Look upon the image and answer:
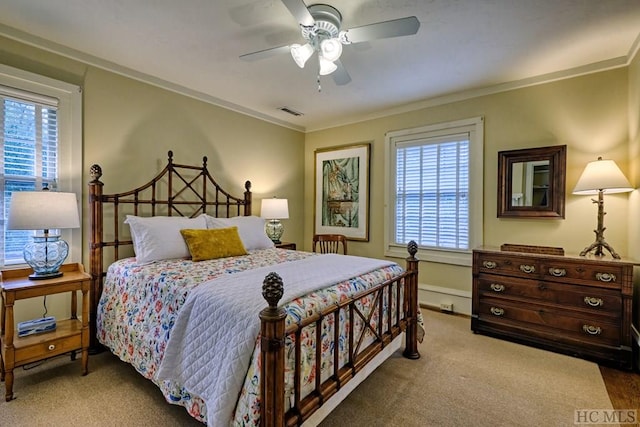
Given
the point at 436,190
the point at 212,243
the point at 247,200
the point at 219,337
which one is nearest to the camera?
the point at 219,337

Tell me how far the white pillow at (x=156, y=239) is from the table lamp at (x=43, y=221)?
431mm

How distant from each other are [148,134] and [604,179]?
14.0ft

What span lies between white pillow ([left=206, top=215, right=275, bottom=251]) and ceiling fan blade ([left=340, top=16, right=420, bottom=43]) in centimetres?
213

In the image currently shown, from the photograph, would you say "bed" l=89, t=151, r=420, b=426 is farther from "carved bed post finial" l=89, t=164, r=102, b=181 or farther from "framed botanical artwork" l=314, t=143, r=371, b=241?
"framed botanical artwork" l=314, t=143, r=371, b=241

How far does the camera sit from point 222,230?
294cm

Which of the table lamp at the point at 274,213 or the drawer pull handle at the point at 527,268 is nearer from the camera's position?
the drawer pull handle at the point at 527,268

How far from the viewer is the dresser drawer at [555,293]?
241 centimetres

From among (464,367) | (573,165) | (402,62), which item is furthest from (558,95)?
(464,367)

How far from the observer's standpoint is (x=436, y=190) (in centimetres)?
376

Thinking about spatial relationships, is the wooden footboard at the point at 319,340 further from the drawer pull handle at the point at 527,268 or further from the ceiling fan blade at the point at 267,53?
the ceiling fan blade at the point at 267,53

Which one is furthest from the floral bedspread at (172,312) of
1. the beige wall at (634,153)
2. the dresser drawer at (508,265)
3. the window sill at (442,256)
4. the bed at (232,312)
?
the beige wall at (634,153)

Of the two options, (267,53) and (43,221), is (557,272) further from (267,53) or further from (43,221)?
(43,221)

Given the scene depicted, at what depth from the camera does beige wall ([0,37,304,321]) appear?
2588 mm

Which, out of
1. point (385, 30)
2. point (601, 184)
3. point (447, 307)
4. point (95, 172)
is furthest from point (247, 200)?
point (601, 184)
